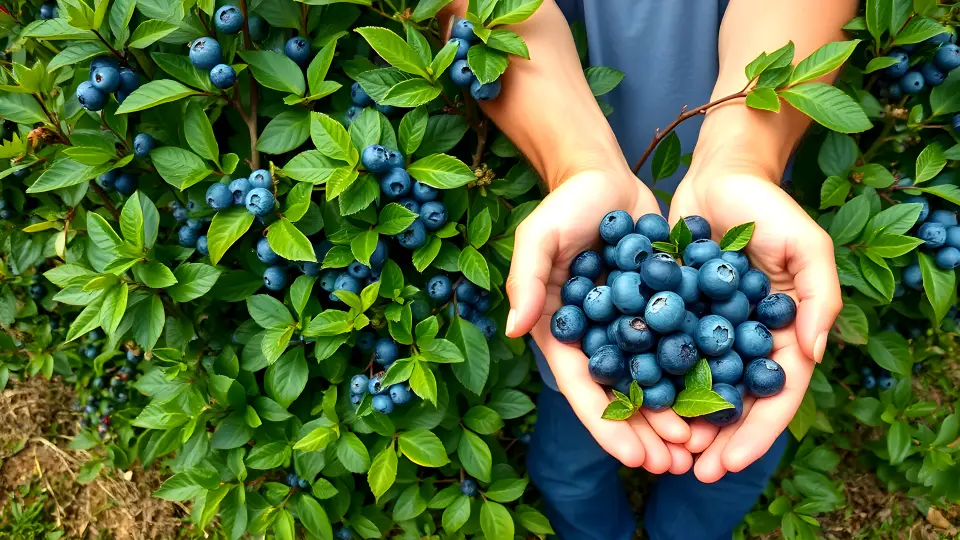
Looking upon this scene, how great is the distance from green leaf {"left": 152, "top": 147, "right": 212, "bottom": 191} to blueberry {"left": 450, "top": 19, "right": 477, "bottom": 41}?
0.63 m

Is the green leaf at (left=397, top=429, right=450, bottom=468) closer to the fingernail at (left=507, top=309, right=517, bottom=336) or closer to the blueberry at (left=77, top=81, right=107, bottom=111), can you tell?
the fingernail at (left=507, top=309, right=517, bottom=336)

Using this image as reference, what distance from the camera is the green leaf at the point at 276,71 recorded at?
1.36 meters

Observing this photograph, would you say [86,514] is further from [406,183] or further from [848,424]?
[848,424]

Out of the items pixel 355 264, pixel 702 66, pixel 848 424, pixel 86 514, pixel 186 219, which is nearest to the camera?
pixel 355 264

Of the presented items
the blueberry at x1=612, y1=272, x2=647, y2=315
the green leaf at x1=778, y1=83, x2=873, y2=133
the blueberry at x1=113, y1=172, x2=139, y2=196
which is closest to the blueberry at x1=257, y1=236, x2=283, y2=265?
the blueberry at x1=113, y1=172, x2=139, y2=196

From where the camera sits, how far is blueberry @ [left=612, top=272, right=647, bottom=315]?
127 cm

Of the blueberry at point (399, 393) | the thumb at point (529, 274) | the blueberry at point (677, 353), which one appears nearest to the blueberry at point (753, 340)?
the blueberry at point (677, 353)

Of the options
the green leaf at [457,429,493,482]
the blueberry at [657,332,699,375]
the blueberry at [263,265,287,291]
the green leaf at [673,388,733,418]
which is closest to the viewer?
the green leaf at [673,388,733,418]

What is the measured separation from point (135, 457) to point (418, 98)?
1.92 meters

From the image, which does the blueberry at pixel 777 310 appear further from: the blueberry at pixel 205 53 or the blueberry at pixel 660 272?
the blueberry at pixel 205 53

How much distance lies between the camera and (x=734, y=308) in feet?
4.28

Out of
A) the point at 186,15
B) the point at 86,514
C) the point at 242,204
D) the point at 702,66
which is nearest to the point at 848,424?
the point at 702,66

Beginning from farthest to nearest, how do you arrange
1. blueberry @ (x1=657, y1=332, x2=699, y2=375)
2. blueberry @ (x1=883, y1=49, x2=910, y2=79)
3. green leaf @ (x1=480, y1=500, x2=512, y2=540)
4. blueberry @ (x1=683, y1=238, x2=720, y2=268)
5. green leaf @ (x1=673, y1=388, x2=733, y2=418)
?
green leaf @ (x1=480, y1=500, x2=512, y2=540)
blueberry @ (x1=883, y1=49, x2=910, y2=79)
blueberry @ (x1=683, y1=238, x2=720, y2=268)
blueberry @ (x1=657, y1=332, x2=699, y2=375)
green leaf @ (x1=673, y1=388, x2=733, y2=418)

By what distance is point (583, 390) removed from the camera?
1.32 m
